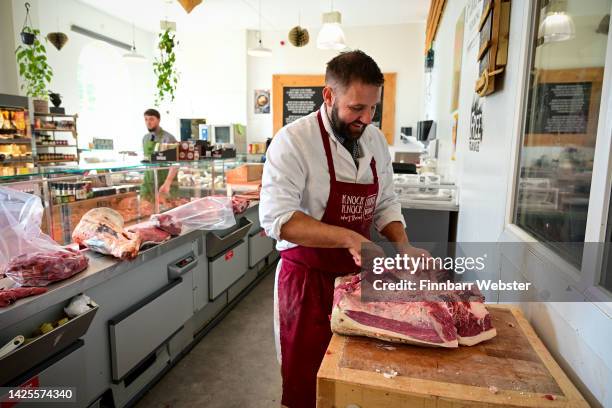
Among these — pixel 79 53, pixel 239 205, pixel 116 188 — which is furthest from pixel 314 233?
pixel 79 53

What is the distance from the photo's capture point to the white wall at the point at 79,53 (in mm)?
7055

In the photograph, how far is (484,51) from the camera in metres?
1.96

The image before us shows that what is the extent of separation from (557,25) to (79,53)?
860 cm

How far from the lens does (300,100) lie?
8773 millimetres

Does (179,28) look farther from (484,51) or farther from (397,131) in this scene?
(484,51)

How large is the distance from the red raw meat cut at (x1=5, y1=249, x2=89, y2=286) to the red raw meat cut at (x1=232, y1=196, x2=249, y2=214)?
1.74m

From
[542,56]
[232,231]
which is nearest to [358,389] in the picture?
[542,56]

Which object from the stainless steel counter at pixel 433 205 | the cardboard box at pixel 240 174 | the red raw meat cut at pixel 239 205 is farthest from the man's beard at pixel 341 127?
the cardboard box at pixel 240 174

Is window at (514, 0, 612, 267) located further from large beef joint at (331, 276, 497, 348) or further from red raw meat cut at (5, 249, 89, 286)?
red raw meat cut at (5, 249, 89, 286)

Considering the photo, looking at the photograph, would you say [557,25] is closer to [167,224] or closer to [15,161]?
[167,224]

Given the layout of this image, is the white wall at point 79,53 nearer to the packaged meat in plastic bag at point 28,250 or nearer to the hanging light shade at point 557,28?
the packaged meat in plastic bag at point 28,250

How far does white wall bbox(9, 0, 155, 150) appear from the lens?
7055mm

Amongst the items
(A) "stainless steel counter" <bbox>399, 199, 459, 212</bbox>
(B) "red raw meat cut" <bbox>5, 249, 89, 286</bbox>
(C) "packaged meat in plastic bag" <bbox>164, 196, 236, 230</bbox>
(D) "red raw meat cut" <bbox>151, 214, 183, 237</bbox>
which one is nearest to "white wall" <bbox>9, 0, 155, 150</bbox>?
(C) "packaged meat in plastic bag" <bbox>164, 196, 236, 230</bbox>

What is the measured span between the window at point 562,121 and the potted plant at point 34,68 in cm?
712
